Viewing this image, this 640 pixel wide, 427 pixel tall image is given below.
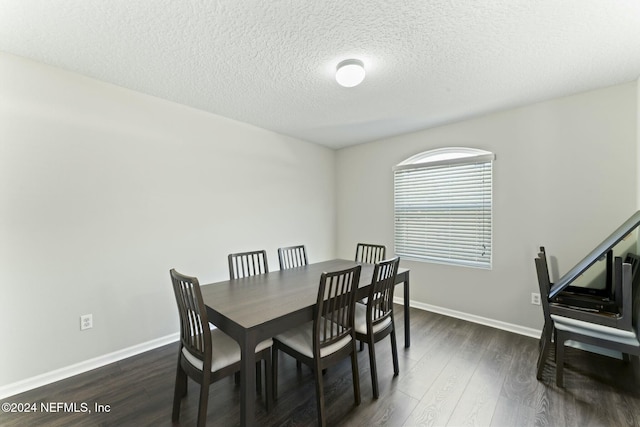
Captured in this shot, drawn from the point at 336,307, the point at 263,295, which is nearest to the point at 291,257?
the point at 263,295

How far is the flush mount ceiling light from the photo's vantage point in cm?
198

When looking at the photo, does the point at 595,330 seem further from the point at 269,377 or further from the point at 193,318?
the point at 193,318

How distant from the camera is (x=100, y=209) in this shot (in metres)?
2.31

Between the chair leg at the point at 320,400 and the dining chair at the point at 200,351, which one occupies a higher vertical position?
the dining chair at the point at 200,351

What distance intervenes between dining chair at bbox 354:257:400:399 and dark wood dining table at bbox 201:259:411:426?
12 cm

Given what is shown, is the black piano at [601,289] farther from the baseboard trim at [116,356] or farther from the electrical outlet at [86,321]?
the electrical outlet at [86,321]

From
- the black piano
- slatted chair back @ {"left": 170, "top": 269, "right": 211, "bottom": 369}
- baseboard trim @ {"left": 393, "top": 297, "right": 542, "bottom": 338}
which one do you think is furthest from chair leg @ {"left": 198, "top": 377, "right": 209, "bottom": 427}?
baseboard trim @ {"left": 393, "top": 297, "right": 542, "bottom": 338}

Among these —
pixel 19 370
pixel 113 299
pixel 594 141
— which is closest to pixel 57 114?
pixel 113 299

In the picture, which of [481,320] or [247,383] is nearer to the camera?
[247,383]

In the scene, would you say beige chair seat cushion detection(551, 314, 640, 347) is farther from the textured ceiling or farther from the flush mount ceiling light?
the flush mount ceiling light

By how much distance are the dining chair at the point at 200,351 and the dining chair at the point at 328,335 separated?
197 mm

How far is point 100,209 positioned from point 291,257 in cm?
183

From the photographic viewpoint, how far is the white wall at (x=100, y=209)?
197cm

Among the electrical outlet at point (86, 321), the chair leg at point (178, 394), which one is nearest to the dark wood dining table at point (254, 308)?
the chair leg at point (178, 394)
